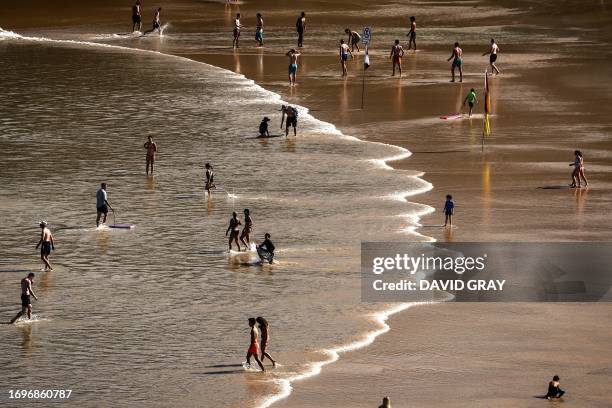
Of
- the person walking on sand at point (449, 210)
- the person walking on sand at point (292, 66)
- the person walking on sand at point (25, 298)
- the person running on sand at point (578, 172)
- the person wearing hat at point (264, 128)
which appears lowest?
the person walking on sand at point (25, 298)

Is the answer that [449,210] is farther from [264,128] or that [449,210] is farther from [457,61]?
[457,61]

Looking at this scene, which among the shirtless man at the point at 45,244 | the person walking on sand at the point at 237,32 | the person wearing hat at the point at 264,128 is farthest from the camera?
the person walking on sand at the point at 237,32

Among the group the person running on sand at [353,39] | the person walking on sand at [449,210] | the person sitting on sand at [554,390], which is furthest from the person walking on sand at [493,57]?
the person sitting on sand at [554,390]

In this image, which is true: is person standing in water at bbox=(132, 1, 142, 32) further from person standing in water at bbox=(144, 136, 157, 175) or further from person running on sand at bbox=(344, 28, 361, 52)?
person standing in water at bbox=(144, 136, 157, 175)

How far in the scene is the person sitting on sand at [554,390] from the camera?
944 inches

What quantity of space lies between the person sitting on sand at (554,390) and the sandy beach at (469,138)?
16 cm

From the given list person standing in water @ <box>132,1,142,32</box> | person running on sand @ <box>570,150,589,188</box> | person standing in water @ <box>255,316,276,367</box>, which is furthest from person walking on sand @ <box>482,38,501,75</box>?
person standing in water @ <box>255,316,276,367</box>

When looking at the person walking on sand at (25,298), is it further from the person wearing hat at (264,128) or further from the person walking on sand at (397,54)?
the person walking on sand at (397,54)

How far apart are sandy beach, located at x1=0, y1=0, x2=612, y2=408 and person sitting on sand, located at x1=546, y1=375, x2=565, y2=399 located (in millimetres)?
160

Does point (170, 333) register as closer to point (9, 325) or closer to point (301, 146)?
point (9, 325)

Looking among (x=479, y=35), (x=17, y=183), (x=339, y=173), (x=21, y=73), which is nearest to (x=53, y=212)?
(x=17, y=183)

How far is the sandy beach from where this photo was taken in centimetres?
2553

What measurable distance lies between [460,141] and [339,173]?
6339 mm

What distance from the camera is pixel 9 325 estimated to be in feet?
93.2
